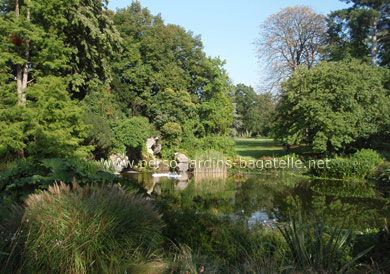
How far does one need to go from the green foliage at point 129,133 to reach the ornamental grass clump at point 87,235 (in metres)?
15.7

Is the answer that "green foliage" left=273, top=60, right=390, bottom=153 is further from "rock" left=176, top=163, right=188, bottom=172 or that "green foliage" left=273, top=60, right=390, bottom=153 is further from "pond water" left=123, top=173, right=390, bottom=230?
"rock" left=176, top=163, right=188, bottom=172

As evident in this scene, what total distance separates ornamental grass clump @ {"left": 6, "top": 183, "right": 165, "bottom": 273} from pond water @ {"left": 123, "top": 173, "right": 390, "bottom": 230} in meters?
2.94

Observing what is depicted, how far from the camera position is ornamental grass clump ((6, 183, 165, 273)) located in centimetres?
291

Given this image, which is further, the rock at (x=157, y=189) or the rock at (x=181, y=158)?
the rock at (x=181, y=158)

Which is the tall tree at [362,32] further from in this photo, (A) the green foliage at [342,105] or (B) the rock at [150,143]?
(B) the rock at [150,143]

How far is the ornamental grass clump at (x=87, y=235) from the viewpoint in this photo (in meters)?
2.91

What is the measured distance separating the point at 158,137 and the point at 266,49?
13.5 metres

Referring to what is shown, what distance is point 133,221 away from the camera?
348cm

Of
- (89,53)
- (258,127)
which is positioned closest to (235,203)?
(89,53)

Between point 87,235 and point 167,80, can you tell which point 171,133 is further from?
point 87,235

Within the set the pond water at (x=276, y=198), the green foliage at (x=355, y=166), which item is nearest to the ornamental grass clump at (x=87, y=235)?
the pond water at (x=276, y=198)

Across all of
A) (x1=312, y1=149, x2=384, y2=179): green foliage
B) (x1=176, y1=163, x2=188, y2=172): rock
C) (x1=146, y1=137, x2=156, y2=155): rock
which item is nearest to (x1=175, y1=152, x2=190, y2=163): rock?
(x1=176, y1=163, x2=188, y2=172): rock

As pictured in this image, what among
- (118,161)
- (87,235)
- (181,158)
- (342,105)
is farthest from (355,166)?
(87,235)

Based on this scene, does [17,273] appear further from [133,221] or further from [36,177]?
[36,177]
